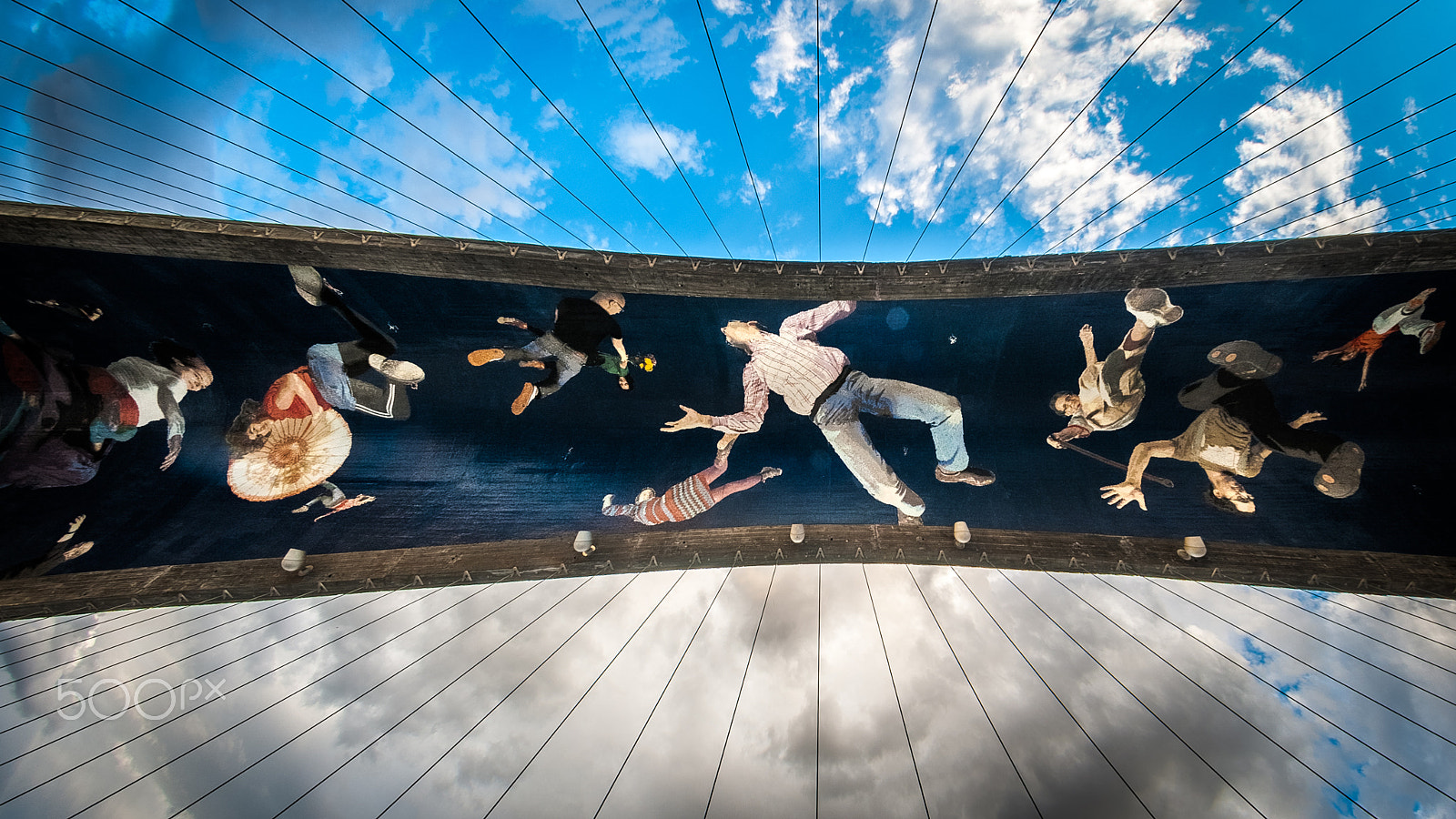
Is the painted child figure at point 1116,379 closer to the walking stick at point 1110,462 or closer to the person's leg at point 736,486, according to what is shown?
the walking stick at point 1110,462

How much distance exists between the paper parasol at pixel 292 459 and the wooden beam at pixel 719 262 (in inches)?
82.6

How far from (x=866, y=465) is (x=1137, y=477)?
3555mm

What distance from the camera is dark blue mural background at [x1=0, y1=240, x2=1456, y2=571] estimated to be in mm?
6145

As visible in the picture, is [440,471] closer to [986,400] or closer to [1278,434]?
[986,400]

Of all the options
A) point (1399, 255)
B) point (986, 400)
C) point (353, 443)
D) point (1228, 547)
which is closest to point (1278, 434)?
point (1228, 547)

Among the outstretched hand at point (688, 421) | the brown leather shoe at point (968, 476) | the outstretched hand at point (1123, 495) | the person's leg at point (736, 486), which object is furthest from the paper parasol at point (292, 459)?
the outstretched hand at point (1123, 495)

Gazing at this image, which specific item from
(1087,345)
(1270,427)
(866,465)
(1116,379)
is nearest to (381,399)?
(866,465)

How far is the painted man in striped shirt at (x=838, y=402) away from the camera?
22.5 feet

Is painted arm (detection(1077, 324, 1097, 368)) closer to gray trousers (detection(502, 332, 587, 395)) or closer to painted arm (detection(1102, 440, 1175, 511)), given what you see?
painted arm (detection(1102, 440, 1175, 511))

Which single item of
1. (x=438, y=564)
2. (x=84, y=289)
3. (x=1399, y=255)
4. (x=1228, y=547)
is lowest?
(x=1228, y=547)

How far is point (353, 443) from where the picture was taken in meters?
6.85

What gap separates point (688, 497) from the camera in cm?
733

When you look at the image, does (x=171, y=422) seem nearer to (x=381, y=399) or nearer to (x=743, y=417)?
(x=381, y=399)

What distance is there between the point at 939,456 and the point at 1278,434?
4.11 meters
